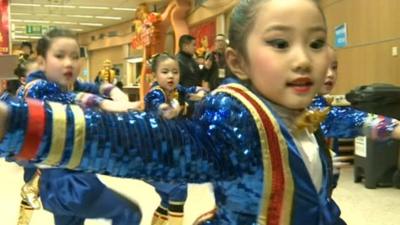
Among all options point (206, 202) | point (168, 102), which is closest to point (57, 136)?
point (168, 102)

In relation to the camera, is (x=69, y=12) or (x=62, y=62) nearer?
(x=62, y=62)

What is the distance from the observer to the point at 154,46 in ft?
40.7

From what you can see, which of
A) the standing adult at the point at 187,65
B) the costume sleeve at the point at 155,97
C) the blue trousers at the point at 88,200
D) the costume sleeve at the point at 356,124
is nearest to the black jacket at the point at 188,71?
the standing adult at the point at 187,65


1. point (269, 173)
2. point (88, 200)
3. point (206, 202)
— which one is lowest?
point (206, 202)

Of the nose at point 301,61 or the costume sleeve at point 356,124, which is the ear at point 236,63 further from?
the costume sleeve at point 356,124

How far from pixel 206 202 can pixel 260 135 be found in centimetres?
293

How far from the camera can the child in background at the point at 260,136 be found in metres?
0.76

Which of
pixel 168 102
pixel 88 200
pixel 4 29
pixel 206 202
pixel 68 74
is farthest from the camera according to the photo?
pixel 4 29

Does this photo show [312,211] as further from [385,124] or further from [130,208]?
[130,208]

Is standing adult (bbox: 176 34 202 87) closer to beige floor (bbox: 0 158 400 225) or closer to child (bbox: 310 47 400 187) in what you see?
beige floor (bbox: 0 158 400 225)

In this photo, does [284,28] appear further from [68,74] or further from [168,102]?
[168,102]

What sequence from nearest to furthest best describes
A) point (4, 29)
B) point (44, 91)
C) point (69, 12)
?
point (44, 91) < point (4, 29) < point (69, 12)

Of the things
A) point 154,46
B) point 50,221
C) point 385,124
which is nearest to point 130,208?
point 385,124

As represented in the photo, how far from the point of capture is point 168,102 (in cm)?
306
